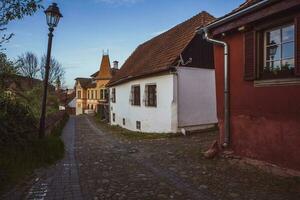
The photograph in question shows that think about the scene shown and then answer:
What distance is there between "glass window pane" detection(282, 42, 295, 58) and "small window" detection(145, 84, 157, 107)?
10099 mm

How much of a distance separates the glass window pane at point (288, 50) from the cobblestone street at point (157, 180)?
261 cm

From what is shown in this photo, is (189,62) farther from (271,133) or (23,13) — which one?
(23,13)

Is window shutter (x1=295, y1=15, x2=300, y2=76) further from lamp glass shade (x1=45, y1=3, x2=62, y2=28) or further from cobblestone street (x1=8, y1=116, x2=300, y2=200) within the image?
lamp glass shade (x1=45, y1=3, x2=62, y2=28)

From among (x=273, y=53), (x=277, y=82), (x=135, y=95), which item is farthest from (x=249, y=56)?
(x=135, y=95)

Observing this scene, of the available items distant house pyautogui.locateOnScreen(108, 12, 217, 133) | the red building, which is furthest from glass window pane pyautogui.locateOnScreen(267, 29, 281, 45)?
distant house pyautogui.locateOnScreen(108, 12, 217, 133)

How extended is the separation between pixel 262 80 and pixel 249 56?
0.73 metres

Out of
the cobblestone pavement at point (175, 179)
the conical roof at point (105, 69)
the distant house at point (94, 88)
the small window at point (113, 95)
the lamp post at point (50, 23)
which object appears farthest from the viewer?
the distant house at point (94, 88)

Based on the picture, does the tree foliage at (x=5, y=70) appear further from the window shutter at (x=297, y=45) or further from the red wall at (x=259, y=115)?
the window shutter at (x=297, y=45)

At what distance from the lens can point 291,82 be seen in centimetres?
652

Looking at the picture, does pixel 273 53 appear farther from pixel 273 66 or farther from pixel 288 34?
pixel 288 34

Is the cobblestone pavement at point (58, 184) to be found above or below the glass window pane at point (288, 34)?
below

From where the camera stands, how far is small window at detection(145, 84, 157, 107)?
16770mm

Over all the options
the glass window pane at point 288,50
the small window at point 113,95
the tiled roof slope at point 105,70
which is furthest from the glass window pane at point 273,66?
the tiled roof slope at point 105,70

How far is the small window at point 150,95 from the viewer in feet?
55.0
